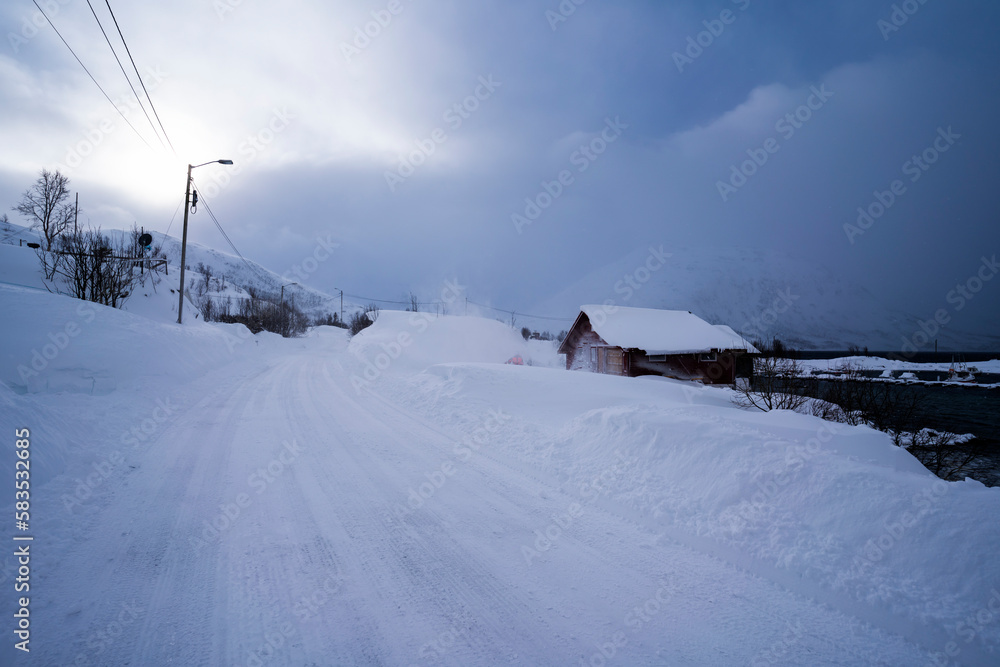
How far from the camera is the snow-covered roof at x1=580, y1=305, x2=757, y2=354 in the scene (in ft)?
92.4

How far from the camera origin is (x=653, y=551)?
162 inches

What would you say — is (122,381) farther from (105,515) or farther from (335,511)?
(335,511)

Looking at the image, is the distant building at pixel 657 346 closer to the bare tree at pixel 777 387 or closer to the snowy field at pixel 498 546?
the bare tree at pixel 777 387

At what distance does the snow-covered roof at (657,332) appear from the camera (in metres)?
28.2

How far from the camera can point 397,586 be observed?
3.44 m

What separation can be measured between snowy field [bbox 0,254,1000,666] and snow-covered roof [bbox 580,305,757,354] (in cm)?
2064

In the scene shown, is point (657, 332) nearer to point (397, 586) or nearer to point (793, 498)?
point (793, 498)

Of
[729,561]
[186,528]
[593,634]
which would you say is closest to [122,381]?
[186,528]

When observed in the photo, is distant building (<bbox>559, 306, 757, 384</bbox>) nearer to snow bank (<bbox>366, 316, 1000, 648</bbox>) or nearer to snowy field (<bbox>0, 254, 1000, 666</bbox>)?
snow bank (<bbox>366, 316, 1000, 648</bbox>)

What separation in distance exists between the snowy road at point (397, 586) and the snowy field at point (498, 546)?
2cm
